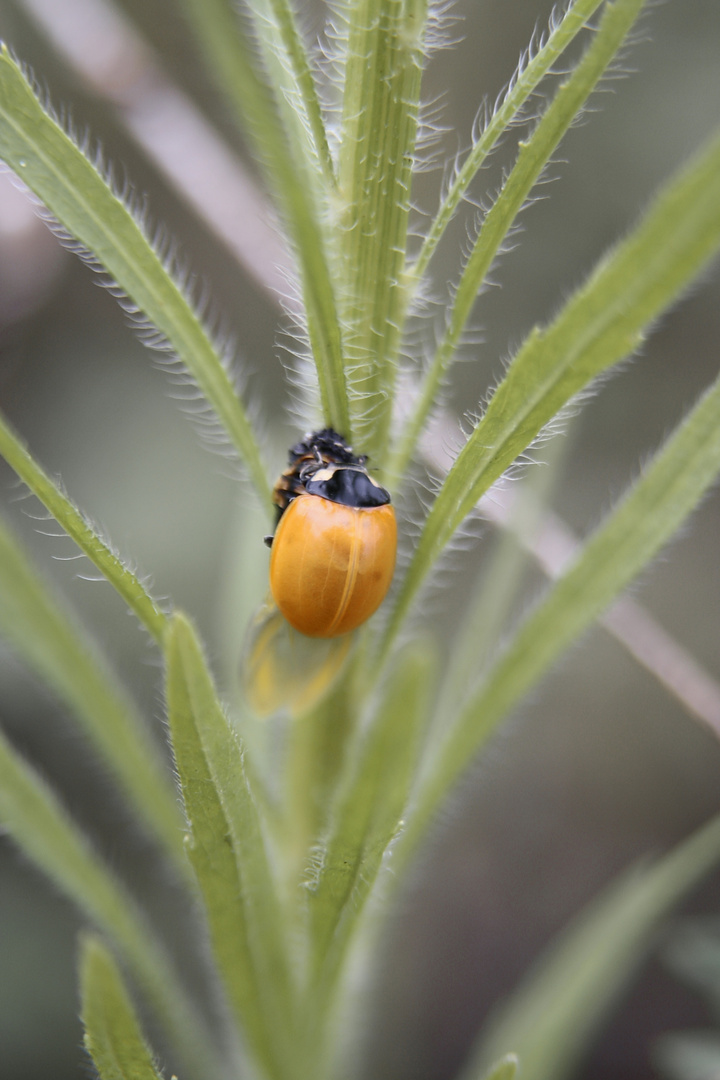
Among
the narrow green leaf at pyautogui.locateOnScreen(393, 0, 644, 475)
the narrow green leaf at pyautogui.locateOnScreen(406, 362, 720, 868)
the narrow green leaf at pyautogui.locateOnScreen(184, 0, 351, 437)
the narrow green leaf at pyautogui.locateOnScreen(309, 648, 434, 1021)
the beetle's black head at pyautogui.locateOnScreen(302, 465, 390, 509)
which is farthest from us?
the beetle's black head at pyautogui.locateOnScreen(302, 465, 390, 509)

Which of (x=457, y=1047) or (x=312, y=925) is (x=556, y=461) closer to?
(x=312, y=925)

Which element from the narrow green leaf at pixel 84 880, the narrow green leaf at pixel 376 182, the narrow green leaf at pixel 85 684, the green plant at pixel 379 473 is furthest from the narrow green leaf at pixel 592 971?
the narrow green leaf at pixel 376 182

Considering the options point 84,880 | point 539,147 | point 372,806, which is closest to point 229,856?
point 372,806

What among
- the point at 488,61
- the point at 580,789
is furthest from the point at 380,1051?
the point at 488,61

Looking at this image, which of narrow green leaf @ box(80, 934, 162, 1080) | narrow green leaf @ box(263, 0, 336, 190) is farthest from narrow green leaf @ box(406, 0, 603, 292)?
A: narrow green leaf @ box(80, 934, 162, 1080)

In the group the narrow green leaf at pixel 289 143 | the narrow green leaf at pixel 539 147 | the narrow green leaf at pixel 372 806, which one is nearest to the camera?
the narrow green leaf at pixel 289 143

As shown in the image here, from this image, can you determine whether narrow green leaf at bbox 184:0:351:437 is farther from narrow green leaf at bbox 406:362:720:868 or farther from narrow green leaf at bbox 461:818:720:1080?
narrow green leaf at bbox 461:818:720:1080

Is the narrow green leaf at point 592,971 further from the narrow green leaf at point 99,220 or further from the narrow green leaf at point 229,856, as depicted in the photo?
the narrow green leaf at point 99,220

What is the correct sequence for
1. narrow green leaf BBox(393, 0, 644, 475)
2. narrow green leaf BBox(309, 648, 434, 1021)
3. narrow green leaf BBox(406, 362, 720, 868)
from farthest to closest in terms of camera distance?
narrow green leaf BBox(406, 362, 720, 868)
narrow green leaf BBox(309, 648, 434, 1021)
narrow green leaf BBox(393, 0, 644, 475)
